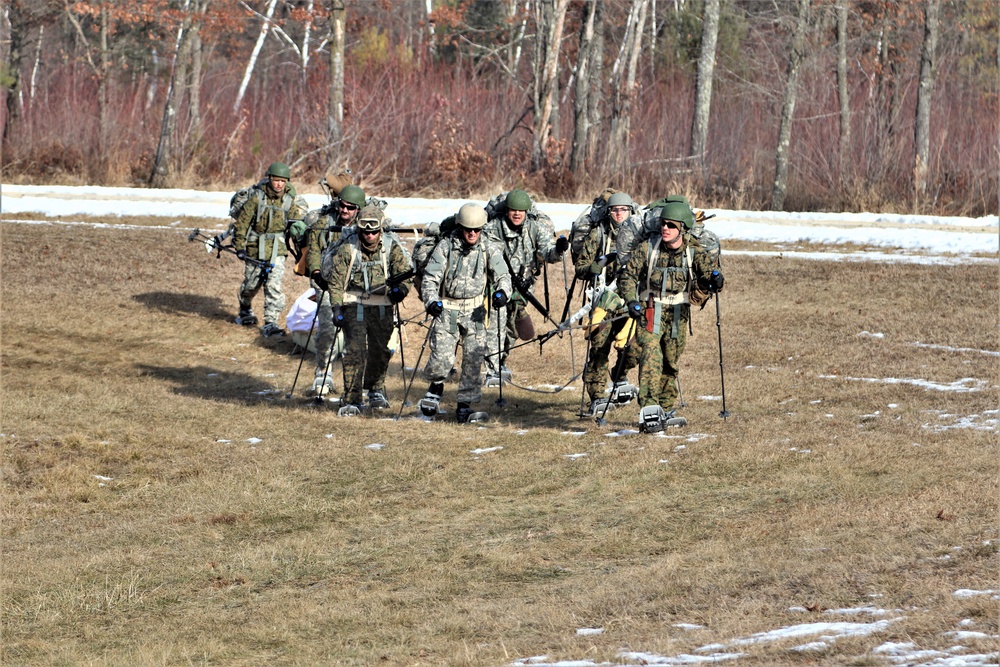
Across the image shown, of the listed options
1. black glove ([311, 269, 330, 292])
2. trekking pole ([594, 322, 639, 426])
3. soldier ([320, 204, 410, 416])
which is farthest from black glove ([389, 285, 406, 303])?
trekking pole ([594, 322, 639, 426])

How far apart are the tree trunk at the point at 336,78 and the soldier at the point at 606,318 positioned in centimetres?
1731

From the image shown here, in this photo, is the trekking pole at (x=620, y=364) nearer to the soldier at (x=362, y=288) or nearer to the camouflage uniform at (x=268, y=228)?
the soldier at (x=362, y=288)

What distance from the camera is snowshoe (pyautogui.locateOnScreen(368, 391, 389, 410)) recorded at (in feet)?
47.3

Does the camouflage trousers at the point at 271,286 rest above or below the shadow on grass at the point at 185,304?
above

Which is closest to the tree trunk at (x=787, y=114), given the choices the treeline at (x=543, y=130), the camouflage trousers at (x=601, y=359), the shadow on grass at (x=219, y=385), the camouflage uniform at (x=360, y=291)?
the treeline at (x=543, y=130)

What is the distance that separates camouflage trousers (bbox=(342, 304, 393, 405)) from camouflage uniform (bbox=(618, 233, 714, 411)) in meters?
2.83

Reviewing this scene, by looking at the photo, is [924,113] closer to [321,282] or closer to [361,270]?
[361,270]

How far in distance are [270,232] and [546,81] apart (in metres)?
14.6

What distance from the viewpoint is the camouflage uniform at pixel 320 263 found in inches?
587

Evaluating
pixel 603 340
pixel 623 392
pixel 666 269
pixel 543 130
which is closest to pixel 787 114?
pixel 543 130

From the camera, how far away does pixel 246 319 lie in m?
19.4

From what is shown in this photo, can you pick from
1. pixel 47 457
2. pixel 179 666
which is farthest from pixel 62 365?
pixel 179 666

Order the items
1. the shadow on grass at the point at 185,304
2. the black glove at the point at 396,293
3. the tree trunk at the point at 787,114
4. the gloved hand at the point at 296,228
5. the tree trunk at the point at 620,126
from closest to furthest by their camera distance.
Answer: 1. the black glove at the point at 396,293
2. the gloved hand at the point at 296,228
3. the shadow on grass at the point at 185,304
4. the tree trunk at the point at 787,114
5. the tree trunk at the point at 620,126

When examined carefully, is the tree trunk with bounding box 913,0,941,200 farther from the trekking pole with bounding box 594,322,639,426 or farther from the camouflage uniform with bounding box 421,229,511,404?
the camouflage uniform with bounding box 421,229,511,404
